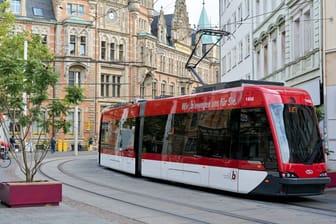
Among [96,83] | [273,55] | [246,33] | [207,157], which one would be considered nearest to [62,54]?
[96,83]

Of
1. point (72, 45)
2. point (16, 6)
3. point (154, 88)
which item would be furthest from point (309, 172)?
point (154, 88)

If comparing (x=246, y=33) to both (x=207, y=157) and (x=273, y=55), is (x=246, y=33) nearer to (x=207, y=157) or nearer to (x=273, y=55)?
(x=273, y=55)

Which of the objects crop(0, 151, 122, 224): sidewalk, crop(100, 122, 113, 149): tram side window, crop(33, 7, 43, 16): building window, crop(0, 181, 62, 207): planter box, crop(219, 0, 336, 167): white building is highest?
crop(33, 7, 43, 16): building window

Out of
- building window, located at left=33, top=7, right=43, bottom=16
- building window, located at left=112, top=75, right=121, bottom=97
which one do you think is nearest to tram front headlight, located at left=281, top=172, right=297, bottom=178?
building window, located at left=33, top=7, right=43, bottom=16

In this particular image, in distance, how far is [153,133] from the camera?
71.9 feet

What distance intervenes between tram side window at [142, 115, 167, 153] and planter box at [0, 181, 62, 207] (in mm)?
8324

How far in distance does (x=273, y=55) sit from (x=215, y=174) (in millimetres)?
16811

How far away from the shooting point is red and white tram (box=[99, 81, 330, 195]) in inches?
595

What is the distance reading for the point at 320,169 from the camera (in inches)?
611

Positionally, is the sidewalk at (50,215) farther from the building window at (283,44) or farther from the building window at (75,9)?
the building window at (75,9)

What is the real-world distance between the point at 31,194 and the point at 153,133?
947 cm

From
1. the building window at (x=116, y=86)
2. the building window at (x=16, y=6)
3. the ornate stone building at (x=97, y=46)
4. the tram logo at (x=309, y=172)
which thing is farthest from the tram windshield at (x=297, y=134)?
the building window at (x=116, y=86)

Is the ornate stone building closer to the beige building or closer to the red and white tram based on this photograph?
the beige building

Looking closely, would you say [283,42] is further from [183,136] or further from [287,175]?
[287,175]
